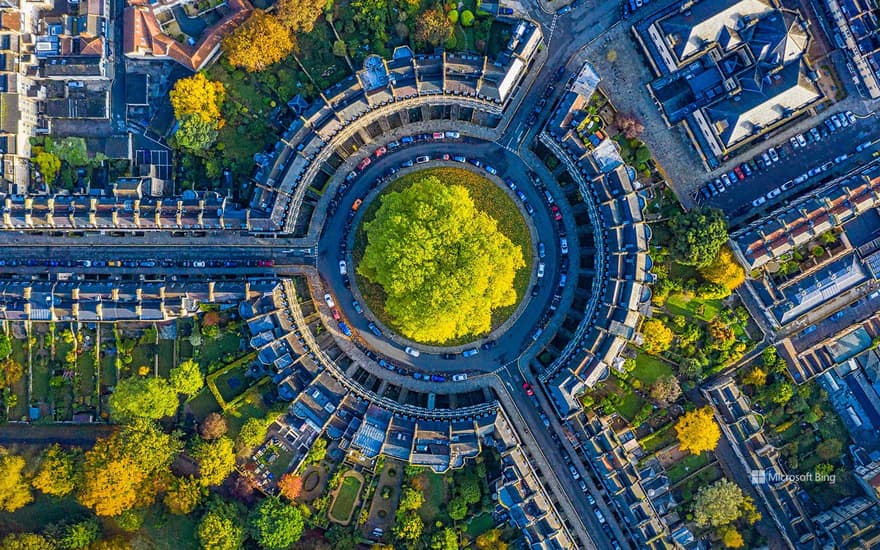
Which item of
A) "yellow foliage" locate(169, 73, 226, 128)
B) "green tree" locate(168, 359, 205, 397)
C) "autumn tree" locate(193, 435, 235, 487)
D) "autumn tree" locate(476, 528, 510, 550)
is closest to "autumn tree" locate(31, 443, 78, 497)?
"autumn tree" locate(193, 435, 235, 487)

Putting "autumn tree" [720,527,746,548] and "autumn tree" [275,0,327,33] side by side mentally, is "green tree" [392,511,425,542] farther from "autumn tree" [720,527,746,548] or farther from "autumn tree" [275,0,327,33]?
"autumn tree" [275,0,327,33]

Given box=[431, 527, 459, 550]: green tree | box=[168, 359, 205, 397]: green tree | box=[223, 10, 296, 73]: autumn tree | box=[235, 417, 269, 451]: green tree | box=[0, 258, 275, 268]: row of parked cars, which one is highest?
box=[223, 10, 296, 73]: autumn tree

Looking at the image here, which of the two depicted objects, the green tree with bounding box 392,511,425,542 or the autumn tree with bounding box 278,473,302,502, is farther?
the green tree with bounding box 392,511,425,542

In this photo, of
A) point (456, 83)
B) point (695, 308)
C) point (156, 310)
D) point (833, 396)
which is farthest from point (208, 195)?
point (833, 396)

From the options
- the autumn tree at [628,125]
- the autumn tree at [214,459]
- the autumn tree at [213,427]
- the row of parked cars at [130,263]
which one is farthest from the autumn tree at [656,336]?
the autumn tree at [213,427]

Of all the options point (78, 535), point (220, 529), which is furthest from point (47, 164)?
point (220, 529)

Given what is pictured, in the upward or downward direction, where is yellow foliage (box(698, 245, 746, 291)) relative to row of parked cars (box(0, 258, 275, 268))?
downward

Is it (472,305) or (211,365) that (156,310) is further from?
(472,305)
